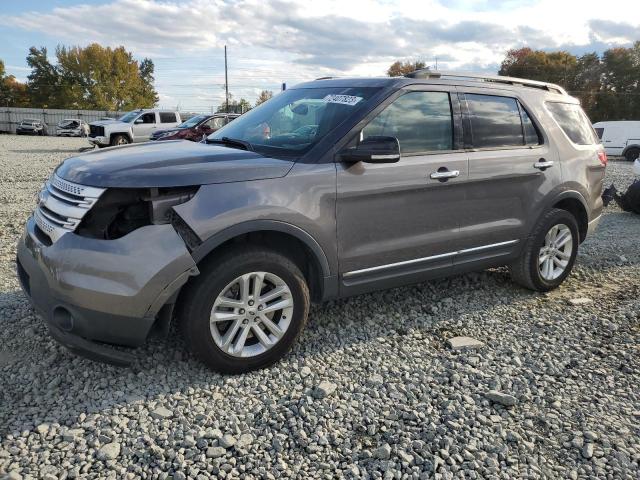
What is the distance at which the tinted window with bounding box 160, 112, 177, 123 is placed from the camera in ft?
78.6

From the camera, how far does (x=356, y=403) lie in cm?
309

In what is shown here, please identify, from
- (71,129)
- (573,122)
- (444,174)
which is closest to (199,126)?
(573,122)

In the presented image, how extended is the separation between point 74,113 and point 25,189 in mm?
44530

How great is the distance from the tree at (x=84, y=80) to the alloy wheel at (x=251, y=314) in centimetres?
6809

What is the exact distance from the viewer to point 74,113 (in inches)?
1953

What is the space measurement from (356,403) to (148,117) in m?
22.6

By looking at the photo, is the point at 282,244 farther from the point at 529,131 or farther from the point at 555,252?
the point at 555,252

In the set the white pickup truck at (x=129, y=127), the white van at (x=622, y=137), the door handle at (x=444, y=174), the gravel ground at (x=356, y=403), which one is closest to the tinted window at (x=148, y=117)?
the white pickup truck at (x=129, y=127)

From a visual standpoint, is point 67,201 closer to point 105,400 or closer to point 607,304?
point 105,400

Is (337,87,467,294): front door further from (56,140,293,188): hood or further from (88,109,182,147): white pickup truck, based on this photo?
(88,109,182,147): white pickup truck

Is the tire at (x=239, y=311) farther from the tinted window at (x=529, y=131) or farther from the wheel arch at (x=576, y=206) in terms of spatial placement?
→ the wheel arch at (x=576, y=206)

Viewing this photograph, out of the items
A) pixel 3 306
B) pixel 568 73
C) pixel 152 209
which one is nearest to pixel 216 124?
pixel 3 306

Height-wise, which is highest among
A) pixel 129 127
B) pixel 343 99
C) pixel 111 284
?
pixel 343 99

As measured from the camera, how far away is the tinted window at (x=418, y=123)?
3.75 m
